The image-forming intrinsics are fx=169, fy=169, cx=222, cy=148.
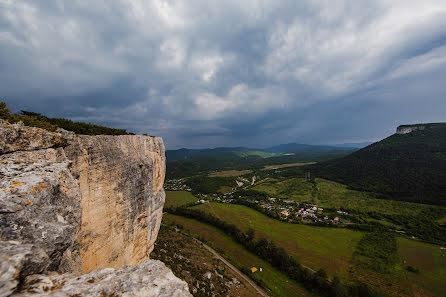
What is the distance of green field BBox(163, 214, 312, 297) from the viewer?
3052 centimetres

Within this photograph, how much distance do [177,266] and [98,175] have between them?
74.8 ft

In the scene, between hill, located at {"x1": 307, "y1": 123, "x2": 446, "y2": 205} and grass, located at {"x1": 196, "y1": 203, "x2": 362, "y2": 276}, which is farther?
hill, located at {"x1": 307, "y1": 123, "x2": 446, "y2": 205}

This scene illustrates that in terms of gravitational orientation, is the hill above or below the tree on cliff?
below

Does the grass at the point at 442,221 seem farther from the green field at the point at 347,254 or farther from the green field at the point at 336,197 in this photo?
the green field at the point at 347,254

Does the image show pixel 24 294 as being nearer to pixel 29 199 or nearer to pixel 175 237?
pixel 29 199

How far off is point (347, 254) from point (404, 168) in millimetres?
90988

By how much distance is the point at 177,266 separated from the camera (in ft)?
86.0

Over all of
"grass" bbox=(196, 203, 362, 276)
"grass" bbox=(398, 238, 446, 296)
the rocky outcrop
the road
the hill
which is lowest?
"grass" bbox=(398, 238, 446, 296)

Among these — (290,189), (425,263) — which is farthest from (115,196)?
(290,189)

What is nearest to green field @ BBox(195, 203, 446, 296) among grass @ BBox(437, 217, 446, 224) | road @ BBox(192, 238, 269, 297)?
road @ BBox(192, 238, 269, 297)

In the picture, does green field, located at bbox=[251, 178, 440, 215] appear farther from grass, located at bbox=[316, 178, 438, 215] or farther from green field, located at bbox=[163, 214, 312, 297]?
green field, located at bbox=[163, 214, 312, 297]

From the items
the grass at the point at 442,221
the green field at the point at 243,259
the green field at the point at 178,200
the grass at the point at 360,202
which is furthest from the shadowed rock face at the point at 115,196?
the grass at the point at 442,221

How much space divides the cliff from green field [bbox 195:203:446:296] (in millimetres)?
40429

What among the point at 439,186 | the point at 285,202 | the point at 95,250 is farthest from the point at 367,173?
the point at 95,250
